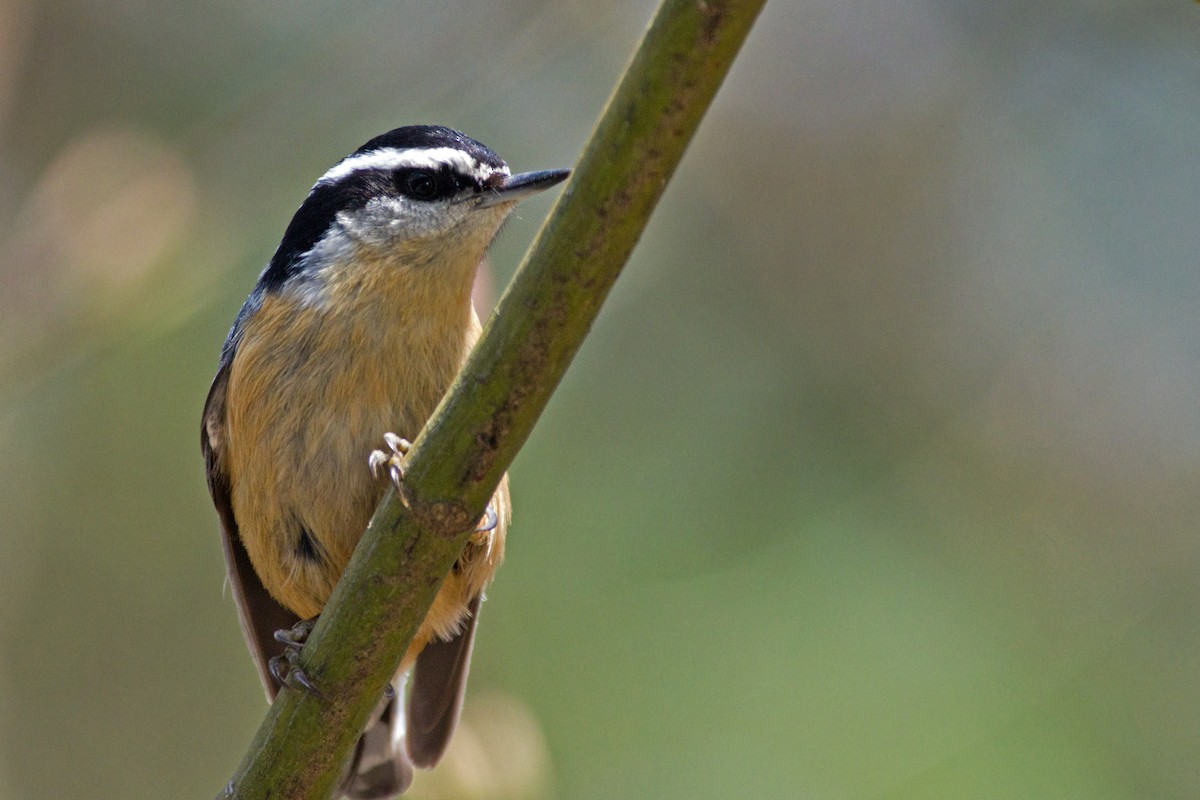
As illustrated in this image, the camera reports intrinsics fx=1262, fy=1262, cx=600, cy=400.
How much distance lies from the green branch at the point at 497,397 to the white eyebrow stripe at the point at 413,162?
150 cm

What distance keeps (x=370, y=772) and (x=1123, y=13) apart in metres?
5.17

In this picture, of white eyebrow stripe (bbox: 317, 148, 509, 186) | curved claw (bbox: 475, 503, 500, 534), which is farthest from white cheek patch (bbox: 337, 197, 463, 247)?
curved claw (bbox: 475, 503, 500, 534)

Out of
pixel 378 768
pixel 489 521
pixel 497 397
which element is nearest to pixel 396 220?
pixel 489 521

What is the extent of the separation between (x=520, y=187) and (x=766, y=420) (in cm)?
302

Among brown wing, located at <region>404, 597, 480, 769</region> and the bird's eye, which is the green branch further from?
the bird's eye

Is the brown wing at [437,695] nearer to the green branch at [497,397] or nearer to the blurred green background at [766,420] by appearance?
the blurred green background at [766,420]

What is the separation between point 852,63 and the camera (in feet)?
21.0

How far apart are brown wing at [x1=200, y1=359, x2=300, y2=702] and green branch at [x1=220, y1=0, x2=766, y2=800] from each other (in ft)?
4.20

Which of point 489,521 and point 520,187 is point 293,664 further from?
point 520,187

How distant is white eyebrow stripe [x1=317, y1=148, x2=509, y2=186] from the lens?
3.44 m

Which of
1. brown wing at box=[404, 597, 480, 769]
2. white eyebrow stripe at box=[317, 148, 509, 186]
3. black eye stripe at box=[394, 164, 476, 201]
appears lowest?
brown wing at box=[404, 597, 480, 769]

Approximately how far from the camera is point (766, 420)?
239 inches

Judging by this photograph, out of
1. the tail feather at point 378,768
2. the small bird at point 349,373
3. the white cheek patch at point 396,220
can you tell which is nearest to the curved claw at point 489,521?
the small bird at point 349,373

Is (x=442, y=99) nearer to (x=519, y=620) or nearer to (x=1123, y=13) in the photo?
(x=519, y=620)
